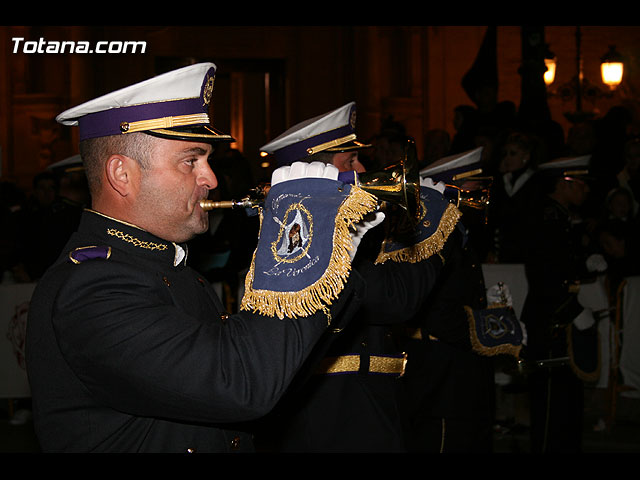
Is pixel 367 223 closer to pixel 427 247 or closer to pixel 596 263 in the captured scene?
pixel 427 247

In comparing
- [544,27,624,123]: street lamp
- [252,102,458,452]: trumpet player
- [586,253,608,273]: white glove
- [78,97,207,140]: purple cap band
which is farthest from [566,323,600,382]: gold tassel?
[544,27,624,123]: street lamp

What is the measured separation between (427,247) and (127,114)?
5.06 feet

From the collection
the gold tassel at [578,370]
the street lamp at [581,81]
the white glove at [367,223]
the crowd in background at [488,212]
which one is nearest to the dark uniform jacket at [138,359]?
the white glove at [367,223]

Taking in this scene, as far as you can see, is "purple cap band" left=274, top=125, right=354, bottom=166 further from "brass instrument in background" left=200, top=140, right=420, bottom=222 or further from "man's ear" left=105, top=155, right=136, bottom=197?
"man's ear" left=105, top=155, right=136, bottom=197

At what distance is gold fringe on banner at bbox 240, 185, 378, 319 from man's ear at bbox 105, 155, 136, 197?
43cm

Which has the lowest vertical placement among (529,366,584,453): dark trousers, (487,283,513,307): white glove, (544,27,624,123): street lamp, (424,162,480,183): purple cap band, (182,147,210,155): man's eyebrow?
(529,366,584,453): dark trousers

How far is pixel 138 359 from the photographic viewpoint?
167cm

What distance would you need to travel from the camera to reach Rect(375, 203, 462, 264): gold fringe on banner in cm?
313

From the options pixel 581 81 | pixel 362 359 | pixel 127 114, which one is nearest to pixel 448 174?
pixel 362 359

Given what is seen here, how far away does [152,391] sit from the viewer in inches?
66.3

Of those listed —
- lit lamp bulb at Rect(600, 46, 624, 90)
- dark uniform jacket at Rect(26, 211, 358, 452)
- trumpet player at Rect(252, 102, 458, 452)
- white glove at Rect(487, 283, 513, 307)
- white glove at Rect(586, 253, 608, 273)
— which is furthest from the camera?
lit lamp bulb at Rect(600, 46, 624, 90)

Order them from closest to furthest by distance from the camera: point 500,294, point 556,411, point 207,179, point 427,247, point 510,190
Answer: point 207,179 → point 427,247 → point 500,294 → point 556,411 → point 510,190

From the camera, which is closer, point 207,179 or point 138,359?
point 138,359

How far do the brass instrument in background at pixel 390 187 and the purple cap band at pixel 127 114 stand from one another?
10.0 inches
